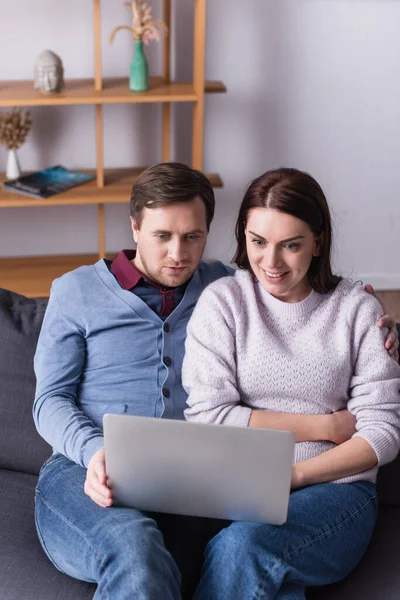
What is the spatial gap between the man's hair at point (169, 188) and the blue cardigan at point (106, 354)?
0.19m

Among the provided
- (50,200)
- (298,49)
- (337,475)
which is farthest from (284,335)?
(298,49)

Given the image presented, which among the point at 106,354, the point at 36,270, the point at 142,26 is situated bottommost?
the point at 36,270

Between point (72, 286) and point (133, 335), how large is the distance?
0.17 metres

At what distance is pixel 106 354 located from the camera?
1.86 m

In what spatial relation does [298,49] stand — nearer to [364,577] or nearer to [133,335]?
[133,335]

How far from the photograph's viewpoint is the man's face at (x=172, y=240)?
1.82 metres

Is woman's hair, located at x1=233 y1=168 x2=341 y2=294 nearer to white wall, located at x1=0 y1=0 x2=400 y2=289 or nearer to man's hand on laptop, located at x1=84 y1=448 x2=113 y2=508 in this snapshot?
man's hand on laptop, located at x1=84 y1=448 x2=113 y2=508

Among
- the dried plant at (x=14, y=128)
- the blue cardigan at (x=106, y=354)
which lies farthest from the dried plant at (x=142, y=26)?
the blue cardigan at (x=106, y=354)

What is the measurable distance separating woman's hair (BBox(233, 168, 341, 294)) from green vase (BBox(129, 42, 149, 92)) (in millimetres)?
1616

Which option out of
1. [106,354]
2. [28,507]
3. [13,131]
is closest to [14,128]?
[13,131]

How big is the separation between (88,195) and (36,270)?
0.44 meters

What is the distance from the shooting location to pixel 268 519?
1554mm

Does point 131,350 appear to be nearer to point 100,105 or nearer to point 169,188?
point 169,188

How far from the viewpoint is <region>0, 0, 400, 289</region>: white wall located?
348 centimetres
